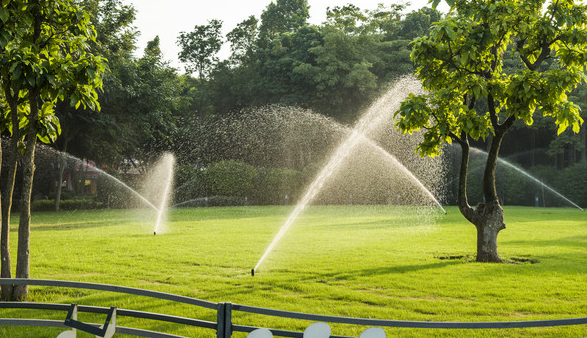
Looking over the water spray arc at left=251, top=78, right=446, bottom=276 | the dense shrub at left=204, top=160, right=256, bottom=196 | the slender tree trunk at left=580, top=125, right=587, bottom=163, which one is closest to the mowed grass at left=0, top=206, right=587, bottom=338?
the water spray arc at left=251, top=78, right=446, bottom=276

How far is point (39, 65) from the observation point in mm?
6535

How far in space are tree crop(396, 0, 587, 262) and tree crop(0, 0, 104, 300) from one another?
18.4ft

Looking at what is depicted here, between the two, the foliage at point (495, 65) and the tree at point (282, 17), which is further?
the tree at point (282, 17)

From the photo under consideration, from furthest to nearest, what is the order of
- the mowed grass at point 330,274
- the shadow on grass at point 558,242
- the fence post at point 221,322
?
the shadow on grass at point 558,242 → the mowed grass at point 330,274 → the fence post at point 221,322

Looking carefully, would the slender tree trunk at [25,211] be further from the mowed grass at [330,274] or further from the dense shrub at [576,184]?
the dense shrub at [576,184]

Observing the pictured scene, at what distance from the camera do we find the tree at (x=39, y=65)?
638 centimetres

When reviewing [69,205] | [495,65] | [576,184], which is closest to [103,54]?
[69,205]

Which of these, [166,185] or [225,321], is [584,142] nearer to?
[166,185]

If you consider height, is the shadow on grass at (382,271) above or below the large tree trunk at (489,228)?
below

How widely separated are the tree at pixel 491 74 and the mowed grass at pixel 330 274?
191cm

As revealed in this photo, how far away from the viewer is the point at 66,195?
32375 millimetres

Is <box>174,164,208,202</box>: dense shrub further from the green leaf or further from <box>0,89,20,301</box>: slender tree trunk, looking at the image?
the green leaf

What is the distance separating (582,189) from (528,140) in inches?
376

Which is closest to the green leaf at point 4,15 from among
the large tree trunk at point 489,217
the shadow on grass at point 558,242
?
the large tree trunk at point 489,217
